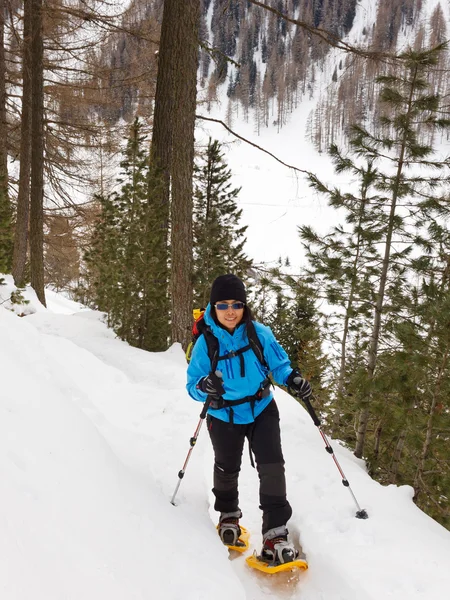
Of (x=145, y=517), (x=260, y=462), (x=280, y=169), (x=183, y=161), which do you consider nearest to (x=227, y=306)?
(x=260, y=462)

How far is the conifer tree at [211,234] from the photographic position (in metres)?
12.0

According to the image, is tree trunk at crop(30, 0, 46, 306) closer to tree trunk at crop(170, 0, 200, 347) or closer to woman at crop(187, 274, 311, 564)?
tree trunk at crop(170, 0, 200, 347)

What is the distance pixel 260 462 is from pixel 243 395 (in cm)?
55

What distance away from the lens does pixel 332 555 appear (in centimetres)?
320

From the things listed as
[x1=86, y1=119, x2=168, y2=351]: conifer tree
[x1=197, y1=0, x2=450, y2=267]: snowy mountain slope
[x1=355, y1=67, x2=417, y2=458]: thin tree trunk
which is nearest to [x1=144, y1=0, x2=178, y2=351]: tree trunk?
[x1=86, y1=119, x2=168, y2=351]: conifer tree

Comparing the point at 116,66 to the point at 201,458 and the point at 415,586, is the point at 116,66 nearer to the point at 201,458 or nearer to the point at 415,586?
the point at 201,458

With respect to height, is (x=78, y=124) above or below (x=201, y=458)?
above

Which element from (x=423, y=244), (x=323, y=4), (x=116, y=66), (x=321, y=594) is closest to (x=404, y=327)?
(x=423, y=244)

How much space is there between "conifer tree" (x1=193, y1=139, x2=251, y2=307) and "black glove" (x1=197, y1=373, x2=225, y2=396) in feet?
19.4

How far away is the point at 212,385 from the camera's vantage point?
3166mm

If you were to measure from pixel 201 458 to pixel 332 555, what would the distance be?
1907 mm

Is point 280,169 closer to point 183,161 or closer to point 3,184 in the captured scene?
point 3,184

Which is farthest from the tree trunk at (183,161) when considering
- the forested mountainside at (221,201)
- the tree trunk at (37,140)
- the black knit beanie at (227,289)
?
the tree trunk at (37,140)

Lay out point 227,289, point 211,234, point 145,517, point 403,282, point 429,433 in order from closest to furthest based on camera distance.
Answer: point 145,517 → point 227,289 → point 429,433 → point 403,282 → point 211,234
